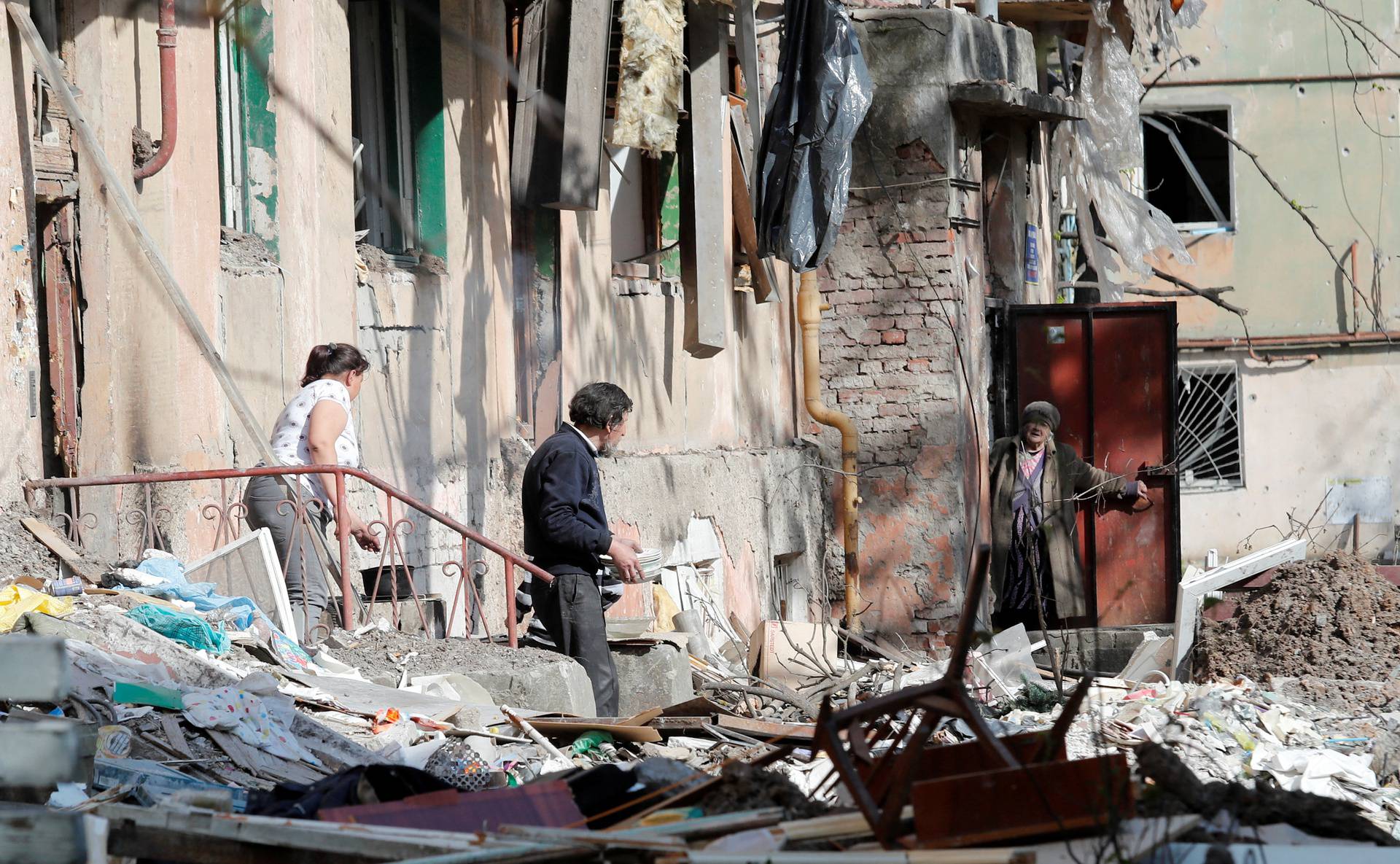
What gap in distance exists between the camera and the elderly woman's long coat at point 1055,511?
33.1 ft

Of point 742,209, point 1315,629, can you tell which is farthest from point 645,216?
point 1315,629

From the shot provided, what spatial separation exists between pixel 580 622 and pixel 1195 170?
15.1 meters

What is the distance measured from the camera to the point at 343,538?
20.8ft

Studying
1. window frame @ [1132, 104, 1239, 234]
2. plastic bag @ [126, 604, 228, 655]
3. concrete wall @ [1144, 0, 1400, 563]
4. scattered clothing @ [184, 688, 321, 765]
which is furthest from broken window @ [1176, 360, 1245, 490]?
scattered clothing @ [184, 688, 321, 765]

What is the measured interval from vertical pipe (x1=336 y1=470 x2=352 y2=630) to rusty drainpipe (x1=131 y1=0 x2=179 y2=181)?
1360 mm

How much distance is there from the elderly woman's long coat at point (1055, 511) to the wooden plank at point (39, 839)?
7625 millimetres

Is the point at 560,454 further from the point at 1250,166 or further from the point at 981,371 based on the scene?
the point at 1250,166

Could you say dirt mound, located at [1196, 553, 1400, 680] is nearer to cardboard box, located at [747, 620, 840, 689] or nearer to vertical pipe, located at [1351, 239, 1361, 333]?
cardboard box, located at [747, 620, 840, 689]

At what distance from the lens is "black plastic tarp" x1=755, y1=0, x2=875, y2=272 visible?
873 cm

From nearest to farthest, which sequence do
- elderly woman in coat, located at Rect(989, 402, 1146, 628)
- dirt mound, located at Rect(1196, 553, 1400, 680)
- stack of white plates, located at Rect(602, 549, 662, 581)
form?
1. stack of white plates, located at Rect(602, 549, 662, 581)
2. dirt mound, located at Rect(1196, 553, 1400, 680)
3. elderly woman in coat, located at Rect(989, 402, 1146, 628)

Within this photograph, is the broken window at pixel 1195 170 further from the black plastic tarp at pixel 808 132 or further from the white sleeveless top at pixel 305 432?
the white sleeveless top at pixel 305 432

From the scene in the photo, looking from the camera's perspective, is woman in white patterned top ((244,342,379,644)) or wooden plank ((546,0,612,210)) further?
wooden plank ((546,0,612,210))

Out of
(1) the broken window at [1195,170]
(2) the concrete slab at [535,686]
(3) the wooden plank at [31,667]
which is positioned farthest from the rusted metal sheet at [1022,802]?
(1) the broken window at [1195,170]

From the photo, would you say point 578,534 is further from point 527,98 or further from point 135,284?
point 527,98
